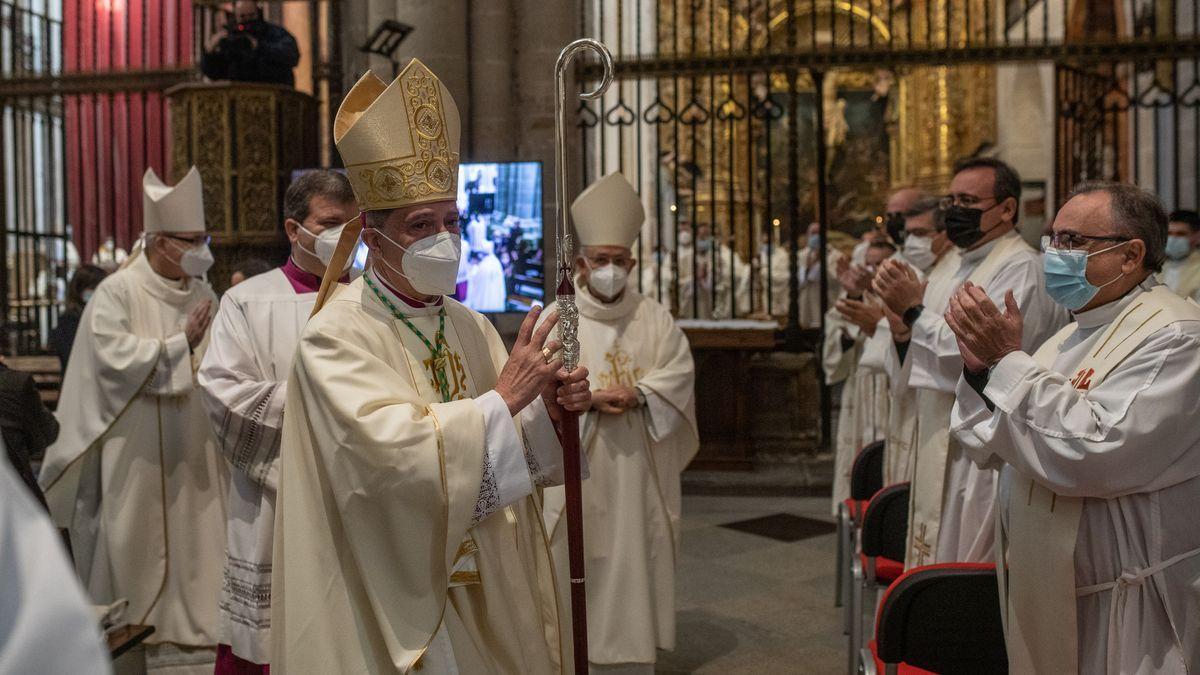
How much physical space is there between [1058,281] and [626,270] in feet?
6.76

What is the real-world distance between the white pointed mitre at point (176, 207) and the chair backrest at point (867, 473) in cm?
291

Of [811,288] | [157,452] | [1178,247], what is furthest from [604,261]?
[811,288]

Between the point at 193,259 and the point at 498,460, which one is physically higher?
the point at 193,259

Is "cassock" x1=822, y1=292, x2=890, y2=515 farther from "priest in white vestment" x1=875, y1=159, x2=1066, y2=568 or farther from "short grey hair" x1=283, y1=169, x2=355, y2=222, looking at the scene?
"short grey hair" x1=283, y1=169, x2=355, y2=222

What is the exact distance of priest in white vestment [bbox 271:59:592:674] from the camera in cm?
229

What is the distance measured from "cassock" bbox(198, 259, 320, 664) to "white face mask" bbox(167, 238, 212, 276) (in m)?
1.11

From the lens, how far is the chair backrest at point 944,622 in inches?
113

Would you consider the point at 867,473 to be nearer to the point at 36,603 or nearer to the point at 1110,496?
the point at 1110,496

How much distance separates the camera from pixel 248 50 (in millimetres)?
7285

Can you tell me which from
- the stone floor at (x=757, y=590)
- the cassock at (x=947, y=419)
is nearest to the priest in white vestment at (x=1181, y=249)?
the stone floor at (x=757, y=590)

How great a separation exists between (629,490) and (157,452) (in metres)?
1.98

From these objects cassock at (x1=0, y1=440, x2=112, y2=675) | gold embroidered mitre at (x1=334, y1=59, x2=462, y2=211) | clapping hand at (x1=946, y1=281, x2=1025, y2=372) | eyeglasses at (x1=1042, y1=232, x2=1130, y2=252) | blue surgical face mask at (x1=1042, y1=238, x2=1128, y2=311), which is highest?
gold embroidered mitre at (x1=334, y1=59, x2=462, y2=211)

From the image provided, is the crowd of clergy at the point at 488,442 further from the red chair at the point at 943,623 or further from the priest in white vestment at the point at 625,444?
the priest in white vestment at the point at 625,444

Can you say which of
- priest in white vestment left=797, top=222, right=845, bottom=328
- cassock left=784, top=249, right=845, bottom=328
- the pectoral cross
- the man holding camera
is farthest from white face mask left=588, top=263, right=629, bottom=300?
cassock left=784, top=249, right=845, bottom=328
